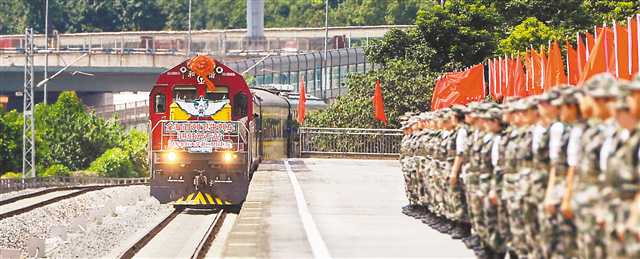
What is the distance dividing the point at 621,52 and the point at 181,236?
9.37 meters

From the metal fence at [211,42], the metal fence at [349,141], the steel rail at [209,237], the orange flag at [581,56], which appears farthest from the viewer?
the metal fence at [211,42]

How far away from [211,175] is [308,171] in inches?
391

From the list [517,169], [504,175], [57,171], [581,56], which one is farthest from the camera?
[57,171]

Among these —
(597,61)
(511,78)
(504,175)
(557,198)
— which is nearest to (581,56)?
(597,61)

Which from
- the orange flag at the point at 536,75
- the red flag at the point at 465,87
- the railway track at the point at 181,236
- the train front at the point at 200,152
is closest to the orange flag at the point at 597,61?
the orange flag at the point at 536,75

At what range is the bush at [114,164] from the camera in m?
80.9

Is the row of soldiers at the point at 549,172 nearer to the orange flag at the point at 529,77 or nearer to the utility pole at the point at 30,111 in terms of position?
the orange flag at the point at 529,77

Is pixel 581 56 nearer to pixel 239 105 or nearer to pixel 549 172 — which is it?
pixel 239 105

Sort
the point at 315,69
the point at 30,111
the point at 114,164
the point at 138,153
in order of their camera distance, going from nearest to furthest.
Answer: the point at 30,111, the point at 114,164, the point at 138,153, the point at 315,69

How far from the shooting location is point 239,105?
1249 inches

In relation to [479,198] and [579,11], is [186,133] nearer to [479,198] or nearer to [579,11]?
[479,198]

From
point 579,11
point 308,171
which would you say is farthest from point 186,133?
point 579,11

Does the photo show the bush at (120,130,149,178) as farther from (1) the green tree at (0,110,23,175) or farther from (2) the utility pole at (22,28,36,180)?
(2) the utility pole at (22,28,36,180)

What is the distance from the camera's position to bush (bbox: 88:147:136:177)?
80938 millimetres
